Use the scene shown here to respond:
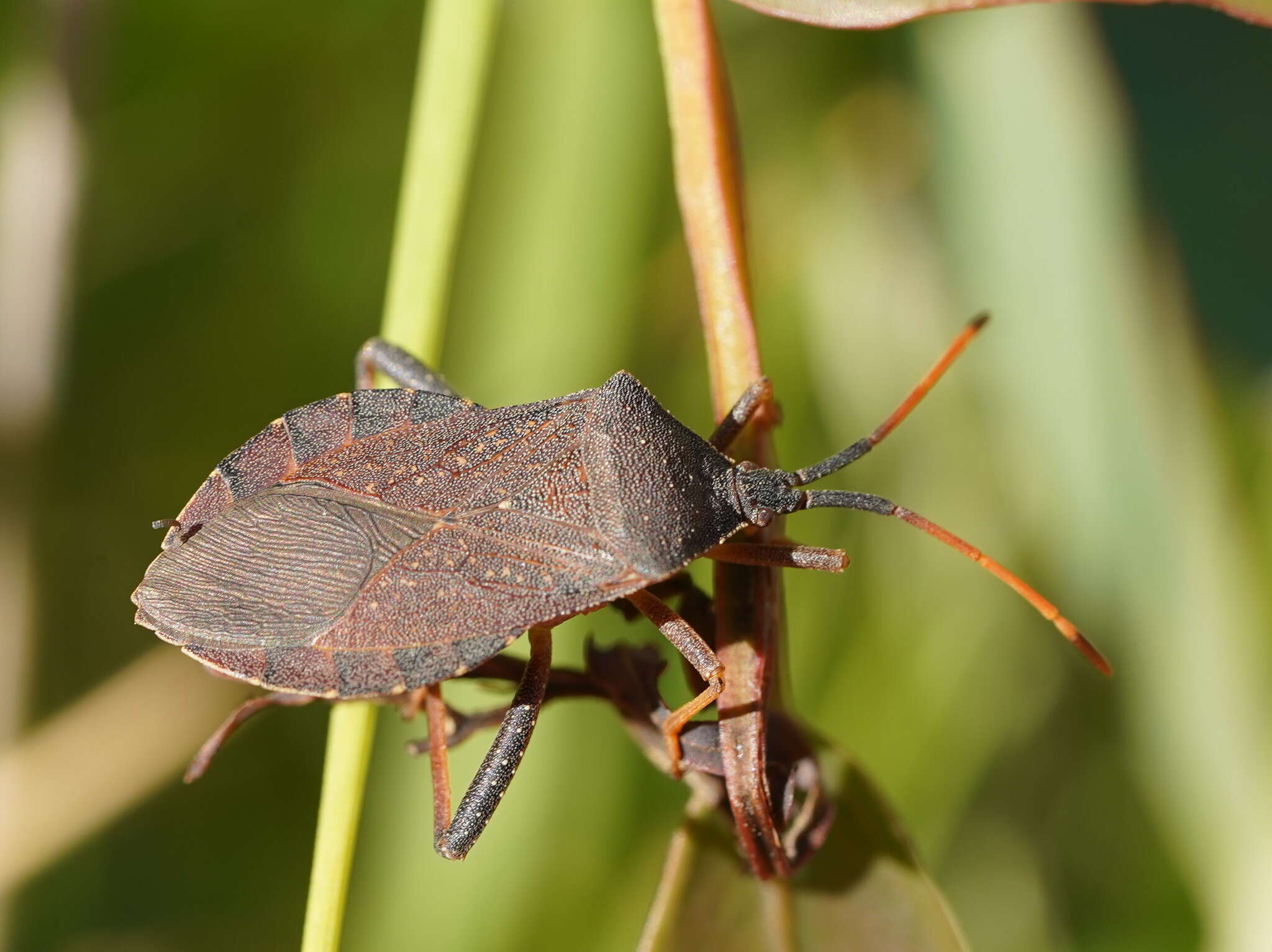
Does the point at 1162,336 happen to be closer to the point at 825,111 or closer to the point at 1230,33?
the point at 1230,33

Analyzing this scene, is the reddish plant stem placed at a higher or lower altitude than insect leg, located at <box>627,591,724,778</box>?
higher

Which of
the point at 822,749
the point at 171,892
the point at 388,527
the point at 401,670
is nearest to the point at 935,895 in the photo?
the point at 822,749

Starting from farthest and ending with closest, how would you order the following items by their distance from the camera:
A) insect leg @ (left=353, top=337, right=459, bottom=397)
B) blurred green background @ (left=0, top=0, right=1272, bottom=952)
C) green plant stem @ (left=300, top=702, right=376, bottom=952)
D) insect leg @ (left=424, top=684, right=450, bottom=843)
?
1. blurred green background @ (left=0, top=0, right=1272, bottom=952)
2. insect leg @ (left=353, top=337, right=459, bottom=397)
3. insect leg @ (left=424, top=684, right=450, bottom=843)
4. green plant stem @ (left=300, top=702, right=376, bottom=952)

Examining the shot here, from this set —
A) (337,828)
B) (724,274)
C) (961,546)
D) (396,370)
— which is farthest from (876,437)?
(337,828)

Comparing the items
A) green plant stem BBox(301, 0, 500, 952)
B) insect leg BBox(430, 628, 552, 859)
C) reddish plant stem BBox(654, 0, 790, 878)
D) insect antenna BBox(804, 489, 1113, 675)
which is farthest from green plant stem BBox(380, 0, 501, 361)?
insect antenna BBox(804, 489, 1113, 675)

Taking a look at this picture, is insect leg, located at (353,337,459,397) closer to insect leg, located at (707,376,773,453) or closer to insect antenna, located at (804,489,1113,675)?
insect leg, located at (707,376,773,453)

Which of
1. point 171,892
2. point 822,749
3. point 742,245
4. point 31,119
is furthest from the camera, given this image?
point 171,892

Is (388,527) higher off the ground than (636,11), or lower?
lower

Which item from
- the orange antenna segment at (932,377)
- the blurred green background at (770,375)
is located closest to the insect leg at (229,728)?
the blurred green background at (770,375)

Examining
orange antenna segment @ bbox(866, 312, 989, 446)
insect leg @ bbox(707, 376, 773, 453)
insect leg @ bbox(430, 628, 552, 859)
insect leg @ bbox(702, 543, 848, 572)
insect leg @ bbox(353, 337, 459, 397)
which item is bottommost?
insect leg @ bbox(430, 628, 552, 859)
